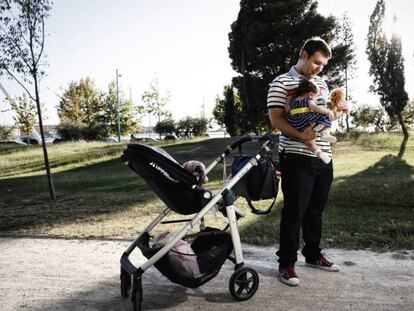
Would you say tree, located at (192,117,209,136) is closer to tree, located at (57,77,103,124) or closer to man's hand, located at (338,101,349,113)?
tree, located at (57,77,103,124)

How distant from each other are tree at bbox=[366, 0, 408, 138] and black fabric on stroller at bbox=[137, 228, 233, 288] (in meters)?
25.4

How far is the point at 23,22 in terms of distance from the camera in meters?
8.86

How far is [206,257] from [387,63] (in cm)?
2624

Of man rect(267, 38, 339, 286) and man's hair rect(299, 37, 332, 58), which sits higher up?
man's hair rect(299, 37, 332, 58)

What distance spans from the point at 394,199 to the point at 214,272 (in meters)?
5.12

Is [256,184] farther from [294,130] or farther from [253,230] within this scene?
[253,230]

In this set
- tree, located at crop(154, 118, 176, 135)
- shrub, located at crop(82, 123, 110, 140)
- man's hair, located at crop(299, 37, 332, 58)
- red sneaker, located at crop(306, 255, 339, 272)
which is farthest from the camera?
tree, located at crop(154, 118, 176, 135)

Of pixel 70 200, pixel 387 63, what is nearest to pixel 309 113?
pixel 70 200

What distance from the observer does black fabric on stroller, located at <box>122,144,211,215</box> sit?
120 inches

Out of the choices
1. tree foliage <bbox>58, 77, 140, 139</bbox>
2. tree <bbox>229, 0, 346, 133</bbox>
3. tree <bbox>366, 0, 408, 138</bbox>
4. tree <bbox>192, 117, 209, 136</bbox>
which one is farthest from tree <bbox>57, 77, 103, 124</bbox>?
tree <bbox>366, 0, 408, 138</bbox>

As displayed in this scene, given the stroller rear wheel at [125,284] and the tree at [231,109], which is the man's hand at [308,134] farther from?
the tree at [231,109]

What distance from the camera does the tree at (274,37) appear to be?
2433cm

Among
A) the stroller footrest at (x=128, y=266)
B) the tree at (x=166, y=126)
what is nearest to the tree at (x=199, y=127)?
the tree at (x=166, y=126)

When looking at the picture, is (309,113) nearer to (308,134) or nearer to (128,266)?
(308,134)
